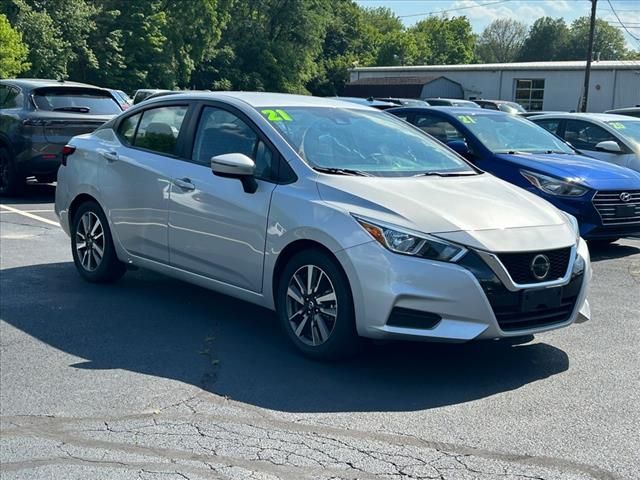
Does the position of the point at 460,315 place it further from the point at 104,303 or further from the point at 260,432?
the point at 104,303

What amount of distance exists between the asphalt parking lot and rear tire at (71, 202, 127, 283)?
1.36 feet

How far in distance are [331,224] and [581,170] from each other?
5.06 m

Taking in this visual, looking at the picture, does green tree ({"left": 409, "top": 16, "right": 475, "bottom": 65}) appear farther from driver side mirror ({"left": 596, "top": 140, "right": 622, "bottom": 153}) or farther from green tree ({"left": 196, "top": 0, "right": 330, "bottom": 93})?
driver side mirror ({"left": 596, "top": 140, "right": 622, "bottom": 153})

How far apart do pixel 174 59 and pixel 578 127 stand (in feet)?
143

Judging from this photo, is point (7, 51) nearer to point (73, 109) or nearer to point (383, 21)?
point (73, 109)

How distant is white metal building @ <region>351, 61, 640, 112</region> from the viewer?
4803 centimetres

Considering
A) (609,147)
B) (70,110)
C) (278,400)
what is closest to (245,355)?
(278,400)

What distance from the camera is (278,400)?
4863 millimetres

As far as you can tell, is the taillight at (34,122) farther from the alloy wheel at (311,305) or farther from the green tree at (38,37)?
the green tree at (38,37)

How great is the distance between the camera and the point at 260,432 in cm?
439

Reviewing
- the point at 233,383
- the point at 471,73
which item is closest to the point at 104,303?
the point at 233,383

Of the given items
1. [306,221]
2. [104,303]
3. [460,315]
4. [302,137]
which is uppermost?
[302,137]

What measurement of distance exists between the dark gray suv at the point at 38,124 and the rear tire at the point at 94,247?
507cm

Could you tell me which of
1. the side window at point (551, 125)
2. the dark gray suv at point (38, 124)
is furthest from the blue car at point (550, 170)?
the dark gray suv at point (38, 124)
